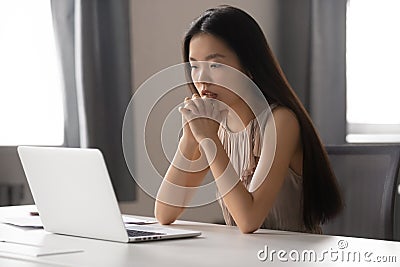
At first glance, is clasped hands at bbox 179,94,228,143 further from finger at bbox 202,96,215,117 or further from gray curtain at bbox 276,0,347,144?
gray curtain at bbox 276,0,347,144

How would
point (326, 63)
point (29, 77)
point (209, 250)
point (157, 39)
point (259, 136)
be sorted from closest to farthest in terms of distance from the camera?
point (209, 250) < point (259, 136) < point (29, 77) < point (157, 39) < point (326, 63)

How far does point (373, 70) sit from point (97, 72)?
54.6 inches

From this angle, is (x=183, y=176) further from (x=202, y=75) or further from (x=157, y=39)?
(x=157, y=39)

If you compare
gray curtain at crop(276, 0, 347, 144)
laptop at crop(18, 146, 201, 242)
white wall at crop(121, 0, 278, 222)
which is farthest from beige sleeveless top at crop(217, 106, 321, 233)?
gray curtain at crop(276, 0, 347, 144)

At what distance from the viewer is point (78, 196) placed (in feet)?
5.19

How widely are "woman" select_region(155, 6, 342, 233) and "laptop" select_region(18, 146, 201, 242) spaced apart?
0.25 m

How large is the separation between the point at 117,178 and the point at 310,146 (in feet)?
5.24

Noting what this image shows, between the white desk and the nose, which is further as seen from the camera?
the nose

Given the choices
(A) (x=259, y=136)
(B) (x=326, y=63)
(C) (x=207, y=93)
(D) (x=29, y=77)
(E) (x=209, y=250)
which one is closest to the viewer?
(E) (x=209, y=250)

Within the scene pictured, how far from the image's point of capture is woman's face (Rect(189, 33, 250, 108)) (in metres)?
1.84

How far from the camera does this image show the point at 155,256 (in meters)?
1.35

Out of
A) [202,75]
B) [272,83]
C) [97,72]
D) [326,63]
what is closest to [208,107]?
[202,75]

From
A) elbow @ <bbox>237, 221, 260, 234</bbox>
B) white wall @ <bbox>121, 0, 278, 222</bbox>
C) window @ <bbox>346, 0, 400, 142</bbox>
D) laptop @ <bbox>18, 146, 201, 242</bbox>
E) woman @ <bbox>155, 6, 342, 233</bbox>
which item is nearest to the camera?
laptop @ <bbox>18, 146, 201, 242</bbox>

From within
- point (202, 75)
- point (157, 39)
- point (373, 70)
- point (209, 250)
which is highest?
point (202, 75)
